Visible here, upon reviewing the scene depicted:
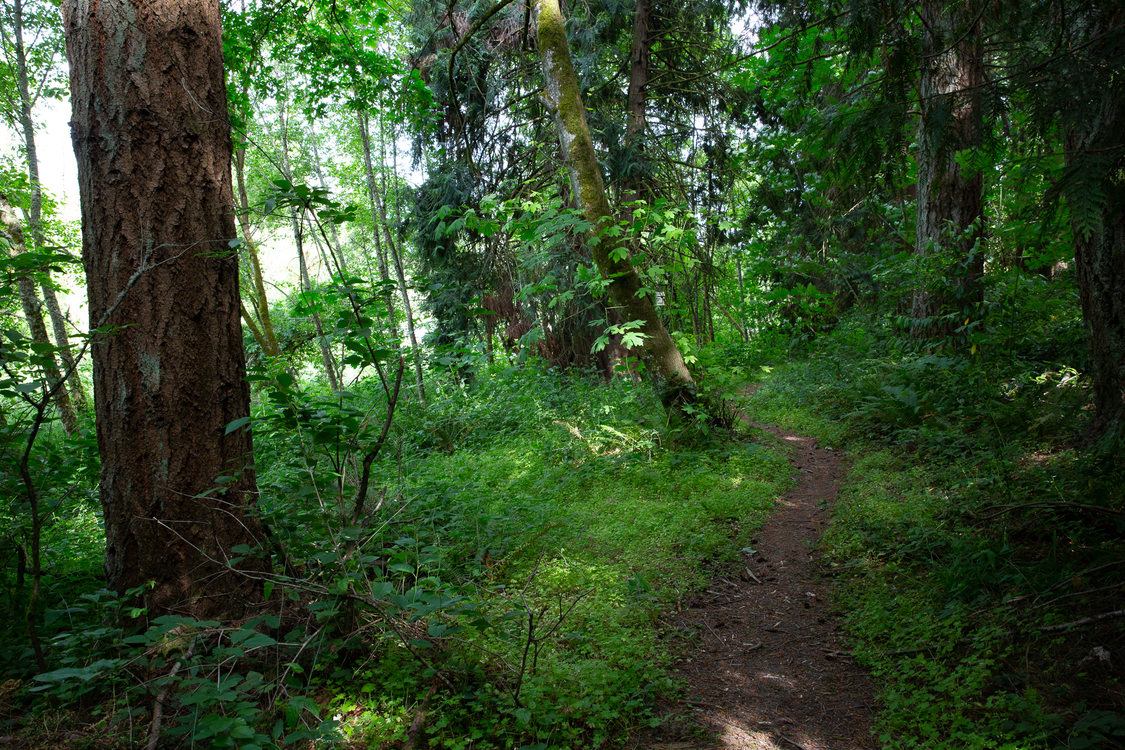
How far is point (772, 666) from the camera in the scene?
3.32 m

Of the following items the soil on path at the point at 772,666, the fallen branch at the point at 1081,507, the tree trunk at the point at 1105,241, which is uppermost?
the tree trunk at the point at 1105,241

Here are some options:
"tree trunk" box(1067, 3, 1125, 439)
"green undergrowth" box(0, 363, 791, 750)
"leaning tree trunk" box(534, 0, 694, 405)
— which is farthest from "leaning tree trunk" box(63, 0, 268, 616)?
"leaning tree trunk" box(534, 0, 694, 405)

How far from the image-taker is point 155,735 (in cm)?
212

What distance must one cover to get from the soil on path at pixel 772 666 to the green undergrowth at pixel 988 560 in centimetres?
15

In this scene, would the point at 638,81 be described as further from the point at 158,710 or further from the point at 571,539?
the point at 158,710

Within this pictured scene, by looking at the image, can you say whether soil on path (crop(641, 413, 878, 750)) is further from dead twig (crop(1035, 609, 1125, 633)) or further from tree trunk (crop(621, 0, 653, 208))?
tree trunk (crop(621, 0, 653, 208))

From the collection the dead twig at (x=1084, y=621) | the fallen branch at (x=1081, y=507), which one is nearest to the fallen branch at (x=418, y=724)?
the dead twig at (x=1084, y=621)

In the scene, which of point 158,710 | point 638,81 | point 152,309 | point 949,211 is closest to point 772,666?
point 158,710

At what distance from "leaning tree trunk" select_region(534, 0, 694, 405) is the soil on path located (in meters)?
2.68

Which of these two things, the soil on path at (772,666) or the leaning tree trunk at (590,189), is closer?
the soil on path at (772,666)

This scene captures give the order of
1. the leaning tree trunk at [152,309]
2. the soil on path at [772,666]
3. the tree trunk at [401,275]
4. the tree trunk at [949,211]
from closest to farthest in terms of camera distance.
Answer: the soil on path at [772,666], the leaning tree trunk at [152,309], the tree trunk at [401,275], the tree trunk at [949,211]

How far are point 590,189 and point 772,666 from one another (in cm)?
555

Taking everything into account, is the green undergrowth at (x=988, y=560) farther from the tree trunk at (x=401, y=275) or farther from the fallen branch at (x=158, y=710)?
the tree trunk at (x=401, y=275)

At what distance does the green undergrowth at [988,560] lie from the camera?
2414mm
